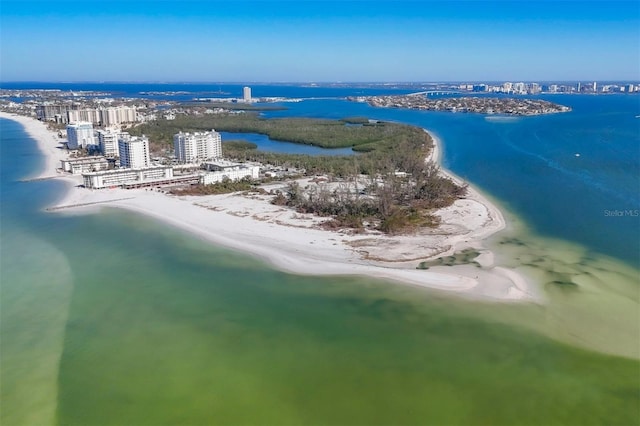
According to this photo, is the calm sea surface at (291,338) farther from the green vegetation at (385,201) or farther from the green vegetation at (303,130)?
the green vegetation at (303,130)

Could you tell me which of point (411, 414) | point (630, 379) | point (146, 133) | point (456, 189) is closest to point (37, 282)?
point (411, 414)

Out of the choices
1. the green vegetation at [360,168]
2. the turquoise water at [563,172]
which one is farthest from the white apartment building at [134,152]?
the turquoise water at [563,172]

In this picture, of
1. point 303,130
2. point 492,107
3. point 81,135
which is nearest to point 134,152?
point 81,135

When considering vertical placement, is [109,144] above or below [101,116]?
below

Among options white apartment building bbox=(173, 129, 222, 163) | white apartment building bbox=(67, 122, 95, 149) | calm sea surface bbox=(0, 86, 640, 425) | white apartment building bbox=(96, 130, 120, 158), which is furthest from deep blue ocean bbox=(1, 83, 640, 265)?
white apartment building bbox=(67, 122, 95, 149)

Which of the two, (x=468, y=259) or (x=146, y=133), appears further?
(x=146, y=133)

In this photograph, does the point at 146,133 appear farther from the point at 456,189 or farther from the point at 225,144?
the point at 456,189

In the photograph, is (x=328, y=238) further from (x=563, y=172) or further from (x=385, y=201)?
(x=563, y=172)
